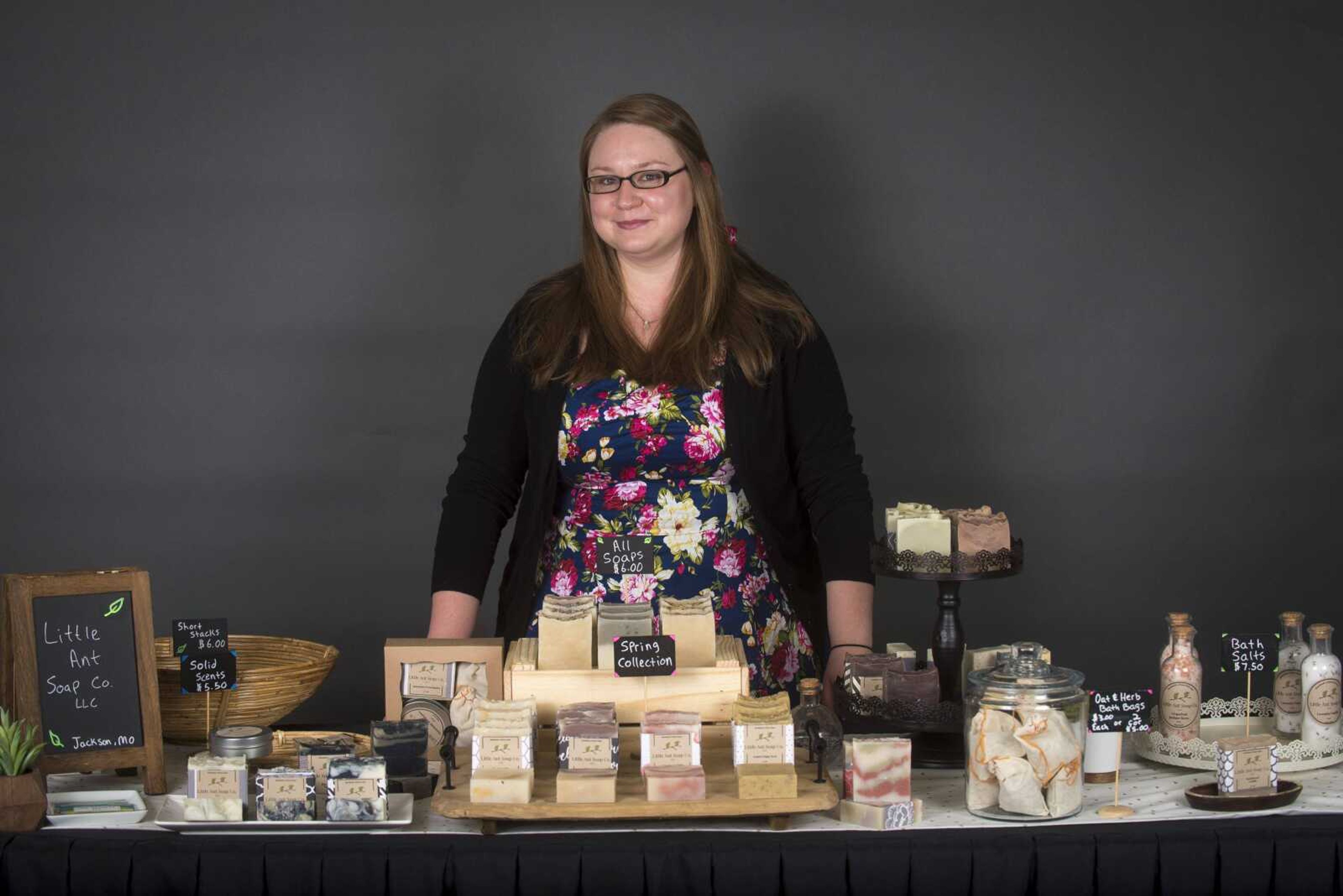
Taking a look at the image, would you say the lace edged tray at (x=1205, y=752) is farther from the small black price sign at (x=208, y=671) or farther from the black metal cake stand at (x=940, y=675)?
the small black price sign at (x=208, y=671)

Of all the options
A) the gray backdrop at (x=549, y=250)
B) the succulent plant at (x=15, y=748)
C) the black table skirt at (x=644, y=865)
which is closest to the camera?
the black table skirt at (x=644, y=865)

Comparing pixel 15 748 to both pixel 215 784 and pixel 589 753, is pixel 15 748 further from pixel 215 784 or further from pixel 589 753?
pixel 589 753

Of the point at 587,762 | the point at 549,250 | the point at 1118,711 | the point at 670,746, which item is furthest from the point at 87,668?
the point at 549,250

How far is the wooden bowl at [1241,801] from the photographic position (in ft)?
6.97

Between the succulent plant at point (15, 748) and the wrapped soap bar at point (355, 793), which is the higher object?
the succulent plant at point (15, 748)

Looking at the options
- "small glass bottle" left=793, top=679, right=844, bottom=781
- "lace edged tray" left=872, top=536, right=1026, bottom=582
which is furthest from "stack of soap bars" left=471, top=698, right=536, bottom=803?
"lace edged tray" left=872, top=536, right=1026, bottom=582

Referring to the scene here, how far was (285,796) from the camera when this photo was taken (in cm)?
207

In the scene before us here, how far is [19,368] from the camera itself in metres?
4.45

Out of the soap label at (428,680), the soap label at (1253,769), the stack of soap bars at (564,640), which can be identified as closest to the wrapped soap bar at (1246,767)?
the soap label at (1253,769)

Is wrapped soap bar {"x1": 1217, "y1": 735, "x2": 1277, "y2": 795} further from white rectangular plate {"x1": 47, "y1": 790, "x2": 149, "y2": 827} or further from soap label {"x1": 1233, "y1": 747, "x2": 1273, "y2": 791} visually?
white rectangular plate {"x1": 47, "y1": 790, "x2": 149, "y2": 827}

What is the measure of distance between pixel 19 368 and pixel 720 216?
7.91 ft

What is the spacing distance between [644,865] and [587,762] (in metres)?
0.15

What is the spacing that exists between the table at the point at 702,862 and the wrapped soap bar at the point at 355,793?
29 mm

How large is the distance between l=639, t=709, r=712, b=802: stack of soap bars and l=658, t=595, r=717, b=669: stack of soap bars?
0.47 ft
